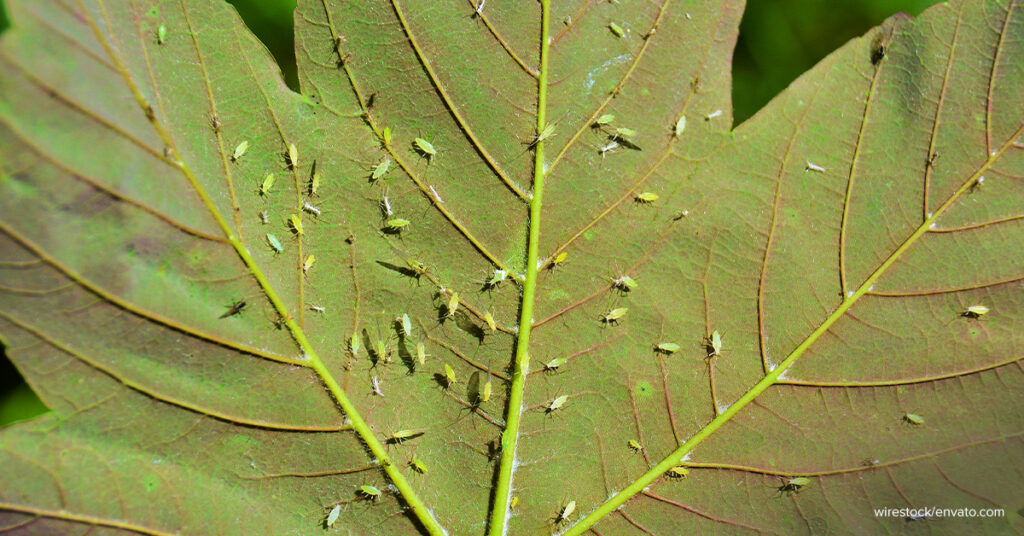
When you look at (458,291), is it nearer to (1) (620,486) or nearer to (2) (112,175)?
(1) (620,486)

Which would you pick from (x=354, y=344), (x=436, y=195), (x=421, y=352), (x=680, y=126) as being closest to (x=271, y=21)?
(x=436, y=195)

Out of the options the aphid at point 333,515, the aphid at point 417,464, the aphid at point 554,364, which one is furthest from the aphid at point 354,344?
the aphid at point 554,364

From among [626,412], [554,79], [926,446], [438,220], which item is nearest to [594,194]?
[554,79]

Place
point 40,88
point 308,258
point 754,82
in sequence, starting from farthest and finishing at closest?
1. point 754,82
2. point 308,258
3. point 40,88

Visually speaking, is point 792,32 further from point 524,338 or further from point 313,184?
point 313,184

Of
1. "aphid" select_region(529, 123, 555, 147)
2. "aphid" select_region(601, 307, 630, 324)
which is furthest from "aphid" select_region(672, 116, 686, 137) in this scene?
"aphid" select_region(601, 307, 630, 324)
